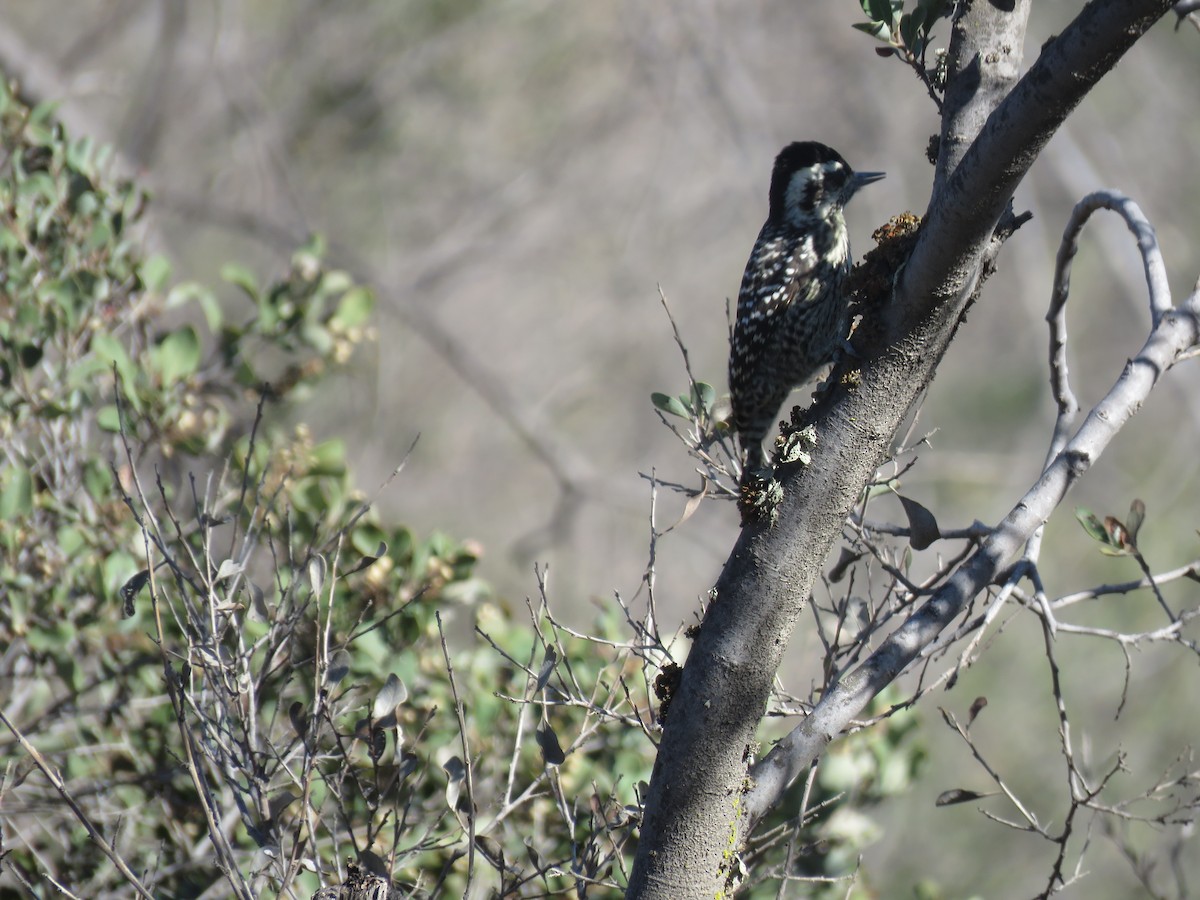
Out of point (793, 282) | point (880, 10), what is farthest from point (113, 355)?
point (880, 10)

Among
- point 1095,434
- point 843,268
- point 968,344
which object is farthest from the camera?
point 968,344

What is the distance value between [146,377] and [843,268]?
7.70 ft

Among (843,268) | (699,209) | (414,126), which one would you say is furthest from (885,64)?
(843,268)

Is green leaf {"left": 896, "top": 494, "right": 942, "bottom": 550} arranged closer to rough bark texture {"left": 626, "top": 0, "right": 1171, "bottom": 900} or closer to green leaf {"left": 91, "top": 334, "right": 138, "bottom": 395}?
rough bark texture {"left": 626, "top": 0, "right": 1171, "bottom": 900}

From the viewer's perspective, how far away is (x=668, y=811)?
2262 mm

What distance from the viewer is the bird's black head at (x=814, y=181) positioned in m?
4.23

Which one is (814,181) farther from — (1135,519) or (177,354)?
(177,354)

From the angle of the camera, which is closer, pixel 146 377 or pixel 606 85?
pixel 146 377

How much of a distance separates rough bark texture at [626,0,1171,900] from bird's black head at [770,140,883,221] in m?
1.98

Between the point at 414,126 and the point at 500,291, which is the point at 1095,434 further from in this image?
the point at 500,291

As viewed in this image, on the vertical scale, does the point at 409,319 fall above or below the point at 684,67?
below

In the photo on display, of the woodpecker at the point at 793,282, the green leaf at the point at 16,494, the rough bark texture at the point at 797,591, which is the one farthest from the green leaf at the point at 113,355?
the rough bark texture at the point at 797,591

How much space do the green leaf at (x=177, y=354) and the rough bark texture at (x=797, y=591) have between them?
2.13 metres

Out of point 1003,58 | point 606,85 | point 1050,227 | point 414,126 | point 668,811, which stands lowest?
point 668,811
